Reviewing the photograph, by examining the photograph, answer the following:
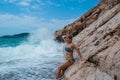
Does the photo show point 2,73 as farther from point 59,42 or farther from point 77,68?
point 59,42

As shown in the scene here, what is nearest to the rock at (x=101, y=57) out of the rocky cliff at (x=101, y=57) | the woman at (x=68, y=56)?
the rocky cliff at (x=101, y=57)

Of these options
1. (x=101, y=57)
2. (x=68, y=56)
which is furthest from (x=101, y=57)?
(x=68, y=56)

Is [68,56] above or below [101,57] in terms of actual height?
above

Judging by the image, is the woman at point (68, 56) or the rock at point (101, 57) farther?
the woman at point (68, 56)

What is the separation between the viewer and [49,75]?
13.7m

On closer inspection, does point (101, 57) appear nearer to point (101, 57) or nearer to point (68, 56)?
point (101, 57)

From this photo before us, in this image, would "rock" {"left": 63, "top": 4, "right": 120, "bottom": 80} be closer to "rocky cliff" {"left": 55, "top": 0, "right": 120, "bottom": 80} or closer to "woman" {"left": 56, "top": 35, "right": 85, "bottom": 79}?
"rocky cliff" {"left": 55, "top": 0, "right": 120, "bottom": 80}

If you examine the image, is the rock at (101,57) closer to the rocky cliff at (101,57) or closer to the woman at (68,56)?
the rocky cliff at (101,57)

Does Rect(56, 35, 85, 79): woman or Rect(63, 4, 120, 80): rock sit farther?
Rect(56, 35, 85, 79): woman

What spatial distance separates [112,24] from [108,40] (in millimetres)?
1525

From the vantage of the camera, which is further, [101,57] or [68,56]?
[68,56]

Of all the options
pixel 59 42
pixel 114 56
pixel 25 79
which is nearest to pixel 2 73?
pixel 25 79

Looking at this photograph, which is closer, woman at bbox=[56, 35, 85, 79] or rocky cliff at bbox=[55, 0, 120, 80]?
rocky cliff at bbox=[55, 0, 120, 80]

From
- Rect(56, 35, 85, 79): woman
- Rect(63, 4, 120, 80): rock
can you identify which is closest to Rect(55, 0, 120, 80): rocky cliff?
Rect(63, 4, 120, 80): rock
